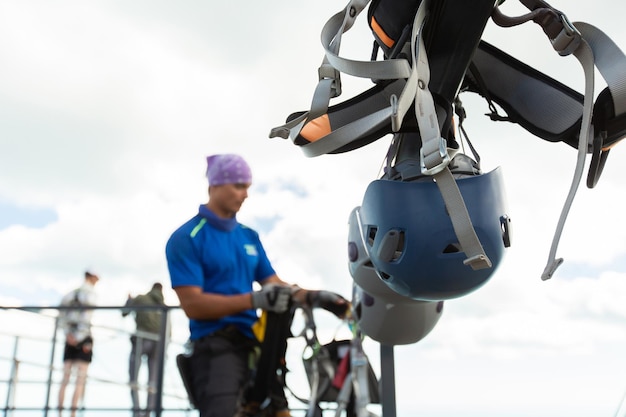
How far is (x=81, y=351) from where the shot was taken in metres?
5.89

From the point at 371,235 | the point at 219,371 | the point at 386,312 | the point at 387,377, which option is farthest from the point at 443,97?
the point at 219,371

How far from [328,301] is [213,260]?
1.53 feet

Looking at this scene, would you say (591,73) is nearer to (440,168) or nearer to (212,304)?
(440,168)

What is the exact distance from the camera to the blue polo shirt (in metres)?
2.47

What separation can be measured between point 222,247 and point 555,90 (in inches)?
51.9

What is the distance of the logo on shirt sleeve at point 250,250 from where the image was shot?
8.73 feet

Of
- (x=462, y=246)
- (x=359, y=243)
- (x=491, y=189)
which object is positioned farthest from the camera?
(x=359, y=243)

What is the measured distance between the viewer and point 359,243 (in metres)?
2.04

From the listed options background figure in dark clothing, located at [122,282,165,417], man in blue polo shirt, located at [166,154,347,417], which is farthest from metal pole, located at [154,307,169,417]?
man in blue polo shirt, located at [166,154,347,417]

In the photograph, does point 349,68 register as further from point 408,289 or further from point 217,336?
point 217,336

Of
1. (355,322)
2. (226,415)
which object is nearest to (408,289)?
(355,322)

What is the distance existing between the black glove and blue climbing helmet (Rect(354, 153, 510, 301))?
782 millimetres

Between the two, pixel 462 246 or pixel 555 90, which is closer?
pixel 462 246

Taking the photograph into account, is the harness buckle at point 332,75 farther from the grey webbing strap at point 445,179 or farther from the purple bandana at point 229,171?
the purple bandana at point 229,171
